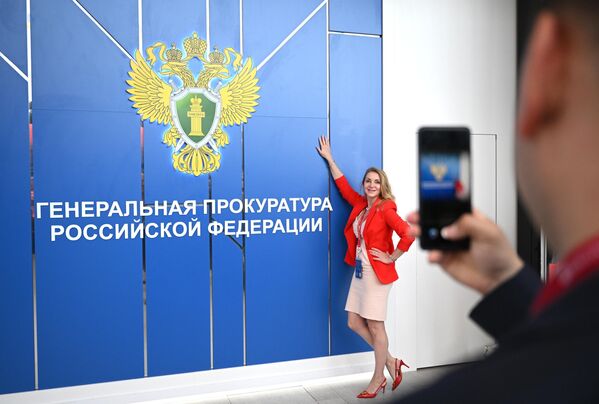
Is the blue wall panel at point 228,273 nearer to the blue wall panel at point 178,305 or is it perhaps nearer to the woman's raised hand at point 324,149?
the blue wall panel at point 178,305

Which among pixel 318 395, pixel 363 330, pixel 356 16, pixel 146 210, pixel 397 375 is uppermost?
pixel 356 16

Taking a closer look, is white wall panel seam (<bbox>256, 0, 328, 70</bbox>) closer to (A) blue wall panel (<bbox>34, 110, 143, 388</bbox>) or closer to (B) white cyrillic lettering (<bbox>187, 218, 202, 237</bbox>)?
(A) blue wall panel (<bbox>34, 110, 143, 388</bbox>)

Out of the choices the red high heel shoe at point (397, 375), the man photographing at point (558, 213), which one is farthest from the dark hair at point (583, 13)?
the red high heel shoe at point (397, 375)

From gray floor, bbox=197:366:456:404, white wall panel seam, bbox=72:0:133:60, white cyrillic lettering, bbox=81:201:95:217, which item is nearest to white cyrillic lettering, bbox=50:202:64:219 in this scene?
white cyrillic lettering, bbox=81:201:95:217

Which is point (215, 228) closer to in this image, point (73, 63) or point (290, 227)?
point (290, 227)

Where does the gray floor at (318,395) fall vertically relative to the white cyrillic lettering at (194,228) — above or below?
below

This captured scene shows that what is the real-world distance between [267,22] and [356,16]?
841mm

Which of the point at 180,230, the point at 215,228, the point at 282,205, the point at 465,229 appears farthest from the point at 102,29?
the point at 465,229

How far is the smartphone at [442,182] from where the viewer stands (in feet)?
3.32

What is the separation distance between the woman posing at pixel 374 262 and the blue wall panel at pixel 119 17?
2.18m

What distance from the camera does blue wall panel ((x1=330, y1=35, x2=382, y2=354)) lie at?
4648mm

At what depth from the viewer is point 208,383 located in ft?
14.0

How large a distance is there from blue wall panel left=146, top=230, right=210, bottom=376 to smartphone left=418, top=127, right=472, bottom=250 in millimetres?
3298

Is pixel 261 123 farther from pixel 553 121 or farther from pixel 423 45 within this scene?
pixel 553 121
